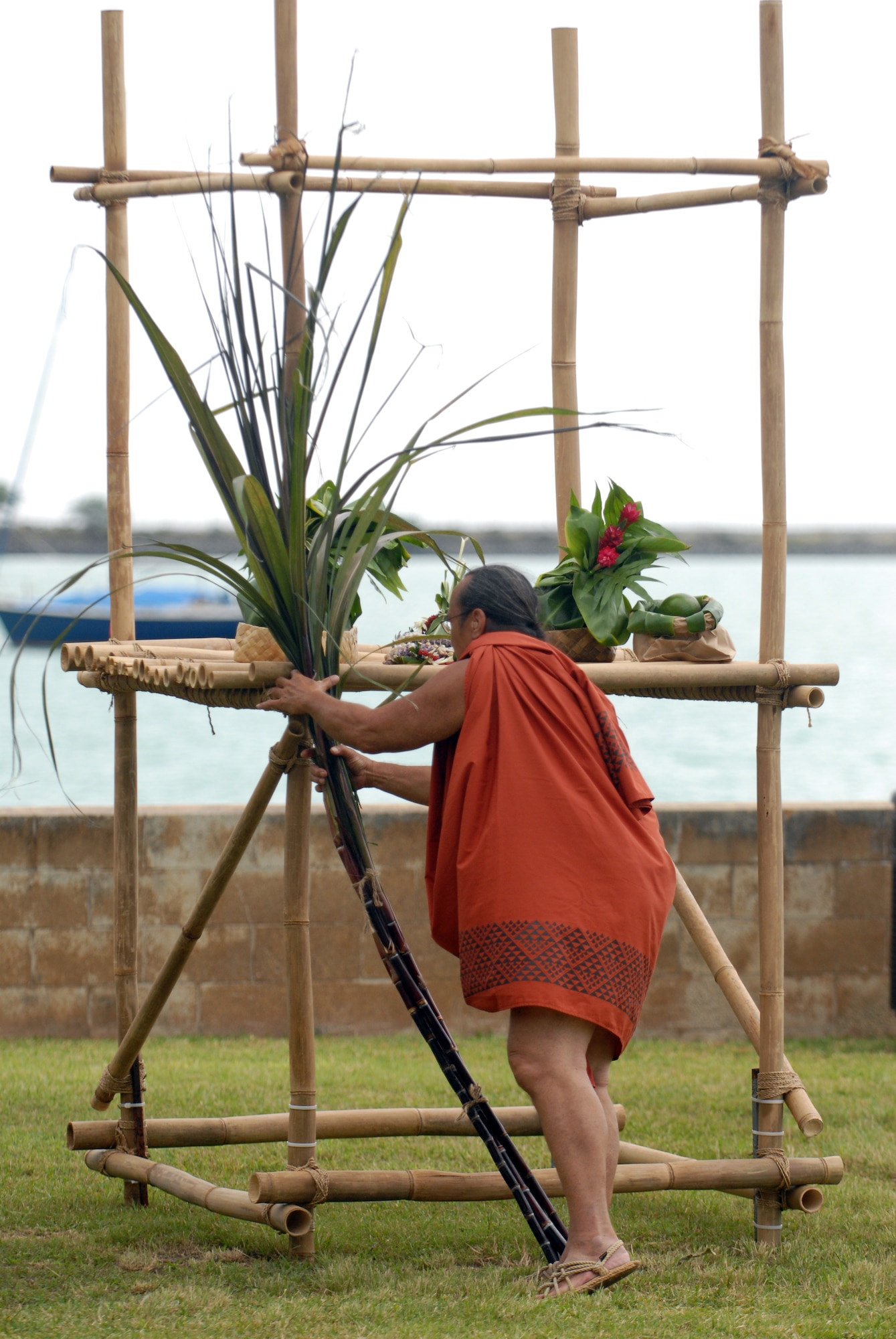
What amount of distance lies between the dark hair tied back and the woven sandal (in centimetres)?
130

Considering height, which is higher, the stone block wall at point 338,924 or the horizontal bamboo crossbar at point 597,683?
the horizontal bamboo crossbar at point 597,683

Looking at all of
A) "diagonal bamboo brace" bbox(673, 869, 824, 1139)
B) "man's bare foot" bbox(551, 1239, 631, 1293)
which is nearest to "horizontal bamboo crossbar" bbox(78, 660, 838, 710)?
"diagonal bamboo brace" bbox(673, 869, 824, 1139)

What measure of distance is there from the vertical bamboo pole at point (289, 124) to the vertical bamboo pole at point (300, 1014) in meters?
1.05

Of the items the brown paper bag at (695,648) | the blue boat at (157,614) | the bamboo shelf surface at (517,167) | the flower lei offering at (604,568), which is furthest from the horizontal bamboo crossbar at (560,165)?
the blue boat at (157,614)

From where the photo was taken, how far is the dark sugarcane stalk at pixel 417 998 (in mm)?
3219

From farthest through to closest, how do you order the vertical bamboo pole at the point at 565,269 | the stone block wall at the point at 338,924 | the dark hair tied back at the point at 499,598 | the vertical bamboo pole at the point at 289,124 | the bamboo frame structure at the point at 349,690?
1. the stone block wall at the point at 338,924
2. the vertical bamboo pole at the point at 565,269
3. the vertical bamboo pole at the point at 289,124
4. the bamboo frame structure at the point at 349,690
5. the dark hair tied back at the point at 499,598

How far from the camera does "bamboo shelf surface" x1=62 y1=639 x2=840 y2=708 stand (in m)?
3.37

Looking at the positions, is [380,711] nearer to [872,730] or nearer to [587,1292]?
[587,1292]

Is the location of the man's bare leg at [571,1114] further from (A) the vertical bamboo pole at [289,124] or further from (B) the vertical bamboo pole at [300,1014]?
(A) the vertical bamboo pole at [289,124]

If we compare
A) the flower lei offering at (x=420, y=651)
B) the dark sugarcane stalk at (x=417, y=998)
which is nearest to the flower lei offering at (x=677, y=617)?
the flower lei offering at (x=420, y=651)

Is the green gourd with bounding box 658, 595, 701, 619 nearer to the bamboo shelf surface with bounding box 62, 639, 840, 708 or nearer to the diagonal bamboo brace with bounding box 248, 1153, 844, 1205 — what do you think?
the bamboo shelf surface with bounding box 62, 639, 840, 708

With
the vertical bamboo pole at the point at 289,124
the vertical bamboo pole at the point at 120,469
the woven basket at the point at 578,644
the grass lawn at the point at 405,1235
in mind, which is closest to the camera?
the grass lawn at the point at 405,1235

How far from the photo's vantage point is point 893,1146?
4559mm

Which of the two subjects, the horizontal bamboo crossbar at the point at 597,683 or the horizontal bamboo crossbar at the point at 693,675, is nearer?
the horizontal bamboo crossbar at the point at 597,683
